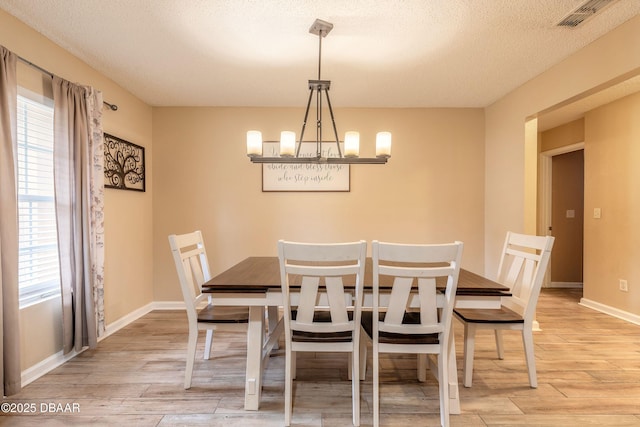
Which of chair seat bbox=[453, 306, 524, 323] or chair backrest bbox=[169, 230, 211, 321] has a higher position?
chair backrest bbox=[169, 230, 211, 321]

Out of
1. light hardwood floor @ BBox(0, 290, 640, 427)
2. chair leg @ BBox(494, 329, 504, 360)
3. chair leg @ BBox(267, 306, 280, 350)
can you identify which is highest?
chair leg @ BBox(267, 306, 280, 350)

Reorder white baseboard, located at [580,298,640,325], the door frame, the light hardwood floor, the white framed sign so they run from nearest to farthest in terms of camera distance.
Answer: the light hardwood floor < white baseboard, located at [580,298,640,325] < the white framed sign < the door frame

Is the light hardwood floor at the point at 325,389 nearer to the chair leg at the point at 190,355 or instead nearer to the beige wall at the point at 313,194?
the chair leg at the point at 190,355

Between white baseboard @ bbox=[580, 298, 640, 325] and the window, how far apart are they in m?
5.12

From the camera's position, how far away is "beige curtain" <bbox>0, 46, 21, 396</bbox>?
5.97 ft

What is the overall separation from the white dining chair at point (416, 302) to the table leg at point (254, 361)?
65 cm

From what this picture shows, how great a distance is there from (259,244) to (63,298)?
71.8 inches

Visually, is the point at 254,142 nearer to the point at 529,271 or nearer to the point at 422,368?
the point at 422,368

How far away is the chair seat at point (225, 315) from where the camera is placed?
6.48 feet

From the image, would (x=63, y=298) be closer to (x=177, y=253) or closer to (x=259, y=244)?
(x=177, y=253)

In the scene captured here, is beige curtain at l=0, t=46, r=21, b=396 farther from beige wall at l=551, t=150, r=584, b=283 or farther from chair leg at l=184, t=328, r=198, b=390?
beige wall at l=551, t=150, r=584, b=283

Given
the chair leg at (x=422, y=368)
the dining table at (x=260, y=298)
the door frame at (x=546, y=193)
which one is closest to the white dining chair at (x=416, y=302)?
the dining table at (x=260, y=298)

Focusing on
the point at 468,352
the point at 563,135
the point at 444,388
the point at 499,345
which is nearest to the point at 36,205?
the point at 444,388

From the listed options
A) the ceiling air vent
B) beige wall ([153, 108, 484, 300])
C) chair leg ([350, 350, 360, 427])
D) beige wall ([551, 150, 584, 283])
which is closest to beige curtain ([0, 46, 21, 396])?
beige wall ([153, 108, 484, 300])
